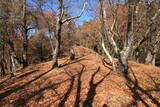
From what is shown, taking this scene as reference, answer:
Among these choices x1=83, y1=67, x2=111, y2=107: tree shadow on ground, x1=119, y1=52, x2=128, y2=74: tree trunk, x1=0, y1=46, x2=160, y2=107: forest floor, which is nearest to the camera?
x1=83, y1=67, x2=111, y2=107: tree shadow on ground

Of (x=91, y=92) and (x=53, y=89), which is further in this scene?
(x=53, y=89)

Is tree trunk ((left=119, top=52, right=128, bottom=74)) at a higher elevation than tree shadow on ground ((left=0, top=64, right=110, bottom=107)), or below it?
higher

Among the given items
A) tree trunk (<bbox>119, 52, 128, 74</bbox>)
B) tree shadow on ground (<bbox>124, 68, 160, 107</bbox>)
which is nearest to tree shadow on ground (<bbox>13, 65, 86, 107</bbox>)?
tree shadow on ground (<bbox>124, 68, 160, 107</bbox>)

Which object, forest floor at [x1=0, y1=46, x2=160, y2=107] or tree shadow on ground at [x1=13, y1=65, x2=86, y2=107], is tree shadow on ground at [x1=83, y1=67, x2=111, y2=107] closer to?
forest floor at [x1=0, y1=46, x2=160, y2=107]

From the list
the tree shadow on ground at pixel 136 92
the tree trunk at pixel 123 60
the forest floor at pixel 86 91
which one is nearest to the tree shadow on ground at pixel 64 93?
the forest floor at pixel 86 91

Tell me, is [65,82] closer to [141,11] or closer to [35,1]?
[141,11]

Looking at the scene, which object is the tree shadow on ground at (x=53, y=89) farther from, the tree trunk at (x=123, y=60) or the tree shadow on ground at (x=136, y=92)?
the tree trunk at (x=123, y=60)

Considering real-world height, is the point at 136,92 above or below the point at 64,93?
below

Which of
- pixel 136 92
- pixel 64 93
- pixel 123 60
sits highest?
pixel 123 60

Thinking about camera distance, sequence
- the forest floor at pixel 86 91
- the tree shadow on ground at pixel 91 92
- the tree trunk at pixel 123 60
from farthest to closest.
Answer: the tree trunk at pixel 123 60
the forest floor at pixel 86 91
the tree shadow on ground at pixel 91 92

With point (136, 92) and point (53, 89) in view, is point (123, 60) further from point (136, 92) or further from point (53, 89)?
point (53, 89)

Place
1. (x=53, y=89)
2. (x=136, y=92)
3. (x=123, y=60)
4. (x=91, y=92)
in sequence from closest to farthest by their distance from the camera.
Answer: (x=91, y=92) < (x=136, y=92) < (x=53, y=89) < (x=123, y=60)

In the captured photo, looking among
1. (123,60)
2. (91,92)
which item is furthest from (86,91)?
(123,60)

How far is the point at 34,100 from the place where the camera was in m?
6.07
